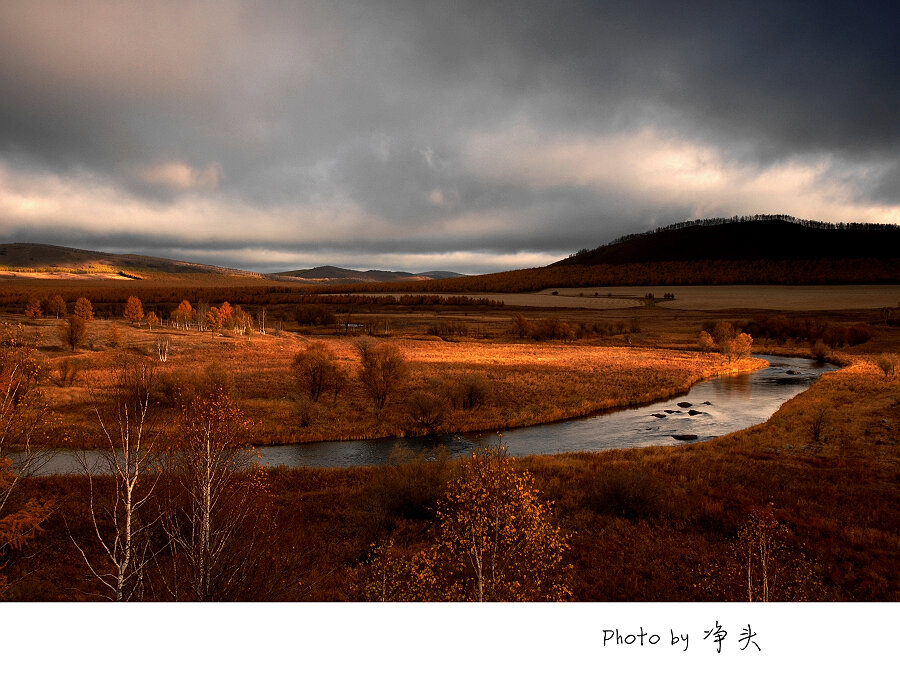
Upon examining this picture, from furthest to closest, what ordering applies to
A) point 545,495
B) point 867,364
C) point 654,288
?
point 654,288 → point 867,364 → point 545,495

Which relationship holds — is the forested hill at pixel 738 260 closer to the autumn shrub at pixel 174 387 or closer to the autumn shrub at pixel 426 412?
the autumn shrub at pixel 426 412

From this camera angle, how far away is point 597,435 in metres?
29.5

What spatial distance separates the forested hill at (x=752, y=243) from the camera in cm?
9488

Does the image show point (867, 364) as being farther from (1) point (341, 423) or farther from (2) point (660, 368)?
(1) point (341, 423)

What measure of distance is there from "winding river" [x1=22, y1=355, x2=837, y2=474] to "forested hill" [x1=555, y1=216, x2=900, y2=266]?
71.0 meters

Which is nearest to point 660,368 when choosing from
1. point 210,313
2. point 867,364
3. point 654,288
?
point 867,364

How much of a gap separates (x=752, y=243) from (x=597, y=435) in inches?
5759

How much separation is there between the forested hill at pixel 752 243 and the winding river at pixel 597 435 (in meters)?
71.0

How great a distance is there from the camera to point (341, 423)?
30.8 meters

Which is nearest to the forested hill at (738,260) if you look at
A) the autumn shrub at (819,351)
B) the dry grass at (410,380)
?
the autumn shrub at (819,351)

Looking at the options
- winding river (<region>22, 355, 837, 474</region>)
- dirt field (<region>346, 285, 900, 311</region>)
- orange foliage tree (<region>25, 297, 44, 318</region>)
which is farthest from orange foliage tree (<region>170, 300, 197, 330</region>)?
winding river (<region>22, 355, 837, 474</region>)

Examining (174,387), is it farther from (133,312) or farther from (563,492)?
(133,312)

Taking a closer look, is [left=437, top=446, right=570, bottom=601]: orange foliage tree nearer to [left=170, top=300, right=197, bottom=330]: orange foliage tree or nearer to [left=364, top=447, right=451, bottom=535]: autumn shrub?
[left=364, top=447, right=451, bottom=535]: autumn shrub

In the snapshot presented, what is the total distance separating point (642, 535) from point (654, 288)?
9616 centimetres
